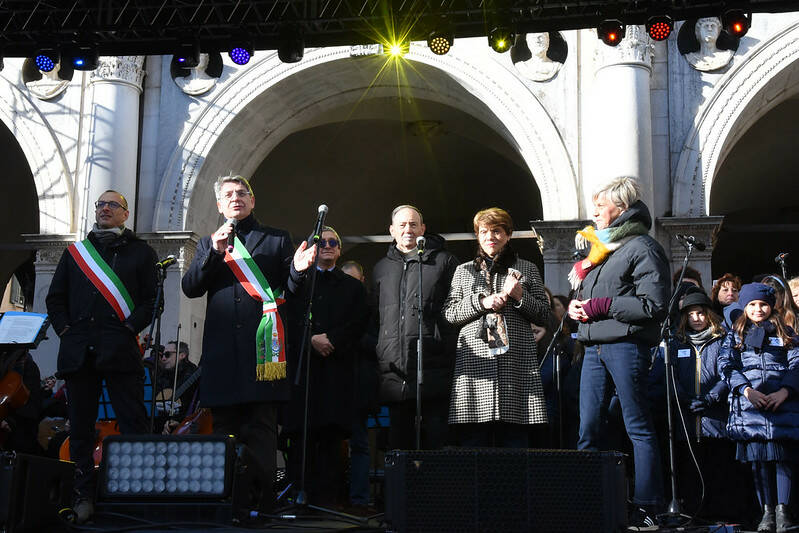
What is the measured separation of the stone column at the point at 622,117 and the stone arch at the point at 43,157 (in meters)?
6.02

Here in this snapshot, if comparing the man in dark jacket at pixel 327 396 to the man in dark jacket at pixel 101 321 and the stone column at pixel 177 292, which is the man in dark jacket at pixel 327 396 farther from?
the stone column at pixel 177 292

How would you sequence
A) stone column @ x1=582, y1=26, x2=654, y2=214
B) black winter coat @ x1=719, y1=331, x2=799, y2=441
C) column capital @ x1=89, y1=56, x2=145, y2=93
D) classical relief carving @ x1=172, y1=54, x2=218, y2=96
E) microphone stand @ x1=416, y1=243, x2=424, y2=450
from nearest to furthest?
microphone stand @ x1=416, y1=243, x2=424, y2=450, black winter coat @ x1=719, y1=331, x2=799, y2=441, stone column @ x1=582, y1=26, x2=654, y2=214, column capital @ x1=89, y1=56, x2=145, y2=93, classical relief carving @ x1=172, y1=54, x2=218, y2=96

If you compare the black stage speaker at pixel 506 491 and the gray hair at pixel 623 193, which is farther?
the gray hair at pixel 623 193

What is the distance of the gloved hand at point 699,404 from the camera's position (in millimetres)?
6984

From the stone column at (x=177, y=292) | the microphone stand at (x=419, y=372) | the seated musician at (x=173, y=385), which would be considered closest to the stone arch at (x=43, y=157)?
the stone column at (x=177, y=292)

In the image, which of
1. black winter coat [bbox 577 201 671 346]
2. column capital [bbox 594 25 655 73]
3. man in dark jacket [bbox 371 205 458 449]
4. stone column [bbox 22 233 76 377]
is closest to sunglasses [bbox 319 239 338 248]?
man in dark jacket [bbox 371 205 458 449]

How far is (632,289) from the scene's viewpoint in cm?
590

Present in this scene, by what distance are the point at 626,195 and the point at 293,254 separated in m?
1.95

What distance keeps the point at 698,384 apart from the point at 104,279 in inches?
151

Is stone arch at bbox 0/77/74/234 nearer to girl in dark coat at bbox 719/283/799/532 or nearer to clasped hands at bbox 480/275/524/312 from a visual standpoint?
clasped hands at bbox 480/275/524/312

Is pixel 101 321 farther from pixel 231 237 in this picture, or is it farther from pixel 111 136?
pixel 111 136

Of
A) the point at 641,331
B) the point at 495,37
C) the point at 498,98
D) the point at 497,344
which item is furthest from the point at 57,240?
the point at 641,331

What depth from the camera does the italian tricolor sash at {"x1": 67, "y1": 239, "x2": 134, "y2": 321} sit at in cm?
655

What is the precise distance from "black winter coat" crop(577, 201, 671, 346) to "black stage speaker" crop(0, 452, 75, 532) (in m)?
2.77
